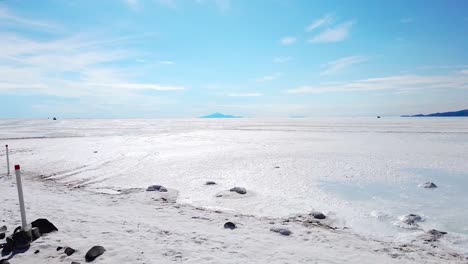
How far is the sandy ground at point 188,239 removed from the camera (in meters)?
5.92

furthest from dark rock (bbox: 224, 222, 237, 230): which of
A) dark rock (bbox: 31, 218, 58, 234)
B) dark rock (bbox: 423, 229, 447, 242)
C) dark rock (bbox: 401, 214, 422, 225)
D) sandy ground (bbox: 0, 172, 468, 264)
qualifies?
dark rock (bbox: 401, 214, 422, 225)

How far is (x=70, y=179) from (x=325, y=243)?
1143 centimetres

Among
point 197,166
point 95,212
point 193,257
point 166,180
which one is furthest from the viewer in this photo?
point 197,166

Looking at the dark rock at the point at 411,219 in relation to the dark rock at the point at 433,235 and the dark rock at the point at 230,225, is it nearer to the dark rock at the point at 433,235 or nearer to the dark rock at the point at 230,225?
the dark rock at the point at 433,235

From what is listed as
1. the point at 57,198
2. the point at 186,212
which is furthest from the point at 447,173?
the point at 57,198

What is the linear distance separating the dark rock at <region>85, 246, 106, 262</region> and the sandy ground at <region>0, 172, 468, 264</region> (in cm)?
10

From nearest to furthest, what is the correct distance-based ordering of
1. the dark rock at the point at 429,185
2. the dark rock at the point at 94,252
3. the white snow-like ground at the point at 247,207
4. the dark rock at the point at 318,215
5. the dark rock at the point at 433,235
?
1. the dark rock at the point at 94,252
2. the white snow-like ground at the point at 247,207
3. the dark rock at the point at 433,235
4. the dark rock at the point at 318,215
5. the dark rock at the point at 429,185

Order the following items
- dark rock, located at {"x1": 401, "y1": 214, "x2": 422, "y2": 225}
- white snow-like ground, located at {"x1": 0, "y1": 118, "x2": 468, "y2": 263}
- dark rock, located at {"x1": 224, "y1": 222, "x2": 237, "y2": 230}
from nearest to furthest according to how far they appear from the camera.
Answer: white snow-like ground, located at {"x1": 0, "y1": 118, "x2": 468, "y2": 263} → dark rock, located at {"x1": 224, "y1": 222, "x2": 237, "y2": 230} → dark rock, located at {"x1": 401, "y1": 214, "x2": 422, "y2": 225}

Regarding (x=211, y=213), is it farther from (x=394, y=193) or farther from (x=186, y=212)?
(x=394, y=193)

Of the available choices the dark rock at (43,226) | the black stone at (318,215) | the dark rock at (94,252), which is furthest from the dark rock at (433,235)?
the dark rock at (43,226)

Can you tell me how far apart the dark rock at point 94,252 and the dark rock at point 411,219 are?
7.29 m

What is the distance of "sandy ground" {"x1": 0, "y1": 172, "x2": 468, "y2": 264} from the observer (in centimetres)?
592

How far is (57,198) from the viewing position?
33.2 ft

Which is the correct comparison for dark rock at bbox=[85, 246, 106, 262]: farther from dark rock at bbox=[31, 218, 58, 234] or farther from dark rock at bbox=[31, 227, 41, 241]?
dark rock at bbox=[31, 218, 58, 234]
